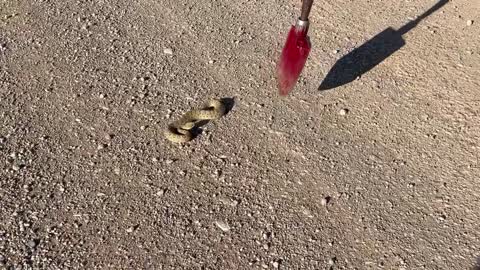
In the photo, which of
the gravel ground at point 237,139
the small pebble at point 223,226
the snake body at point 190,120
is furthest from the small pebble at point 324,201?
the snake body at point 190,120

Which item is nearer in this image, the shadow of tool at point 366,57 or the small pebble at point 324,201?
the small pebble at point 324,201

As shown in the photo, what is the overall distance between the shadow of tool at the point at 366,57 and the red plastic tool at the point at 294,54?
36 centimetres

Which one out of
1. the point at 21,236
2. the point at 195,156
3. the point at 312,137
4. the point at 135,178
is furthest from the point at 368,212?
the point at 21,236

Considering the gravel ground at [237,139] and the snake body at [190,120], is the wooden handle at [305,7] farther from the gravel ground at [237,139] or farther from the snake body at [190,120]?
the snake body at [190,120]

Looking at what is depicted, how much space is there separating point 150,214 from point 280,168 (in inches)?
41.7

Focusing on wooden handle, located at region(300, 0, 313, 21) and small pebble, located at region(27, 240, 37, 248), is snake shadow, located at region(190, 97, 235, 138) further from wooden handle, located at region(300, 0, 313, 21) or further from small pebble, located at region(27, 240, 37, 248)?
small pebble, located at region(27, 240, 37, 248)

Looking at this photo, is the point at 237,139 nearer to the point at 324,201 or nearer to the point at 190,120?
the point at 190,120

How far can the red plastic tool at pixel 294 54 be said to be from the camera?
16.7 feet

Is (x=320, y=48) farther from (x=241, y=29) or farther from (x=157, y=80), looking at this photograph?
(x=157, y=80)

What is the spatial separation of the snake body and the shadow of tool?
985mm

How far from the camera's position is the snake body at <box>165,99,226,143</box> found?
5.23 m

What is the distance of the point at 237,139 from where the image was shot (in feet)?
17.5

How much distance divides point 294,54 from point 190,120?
990mm

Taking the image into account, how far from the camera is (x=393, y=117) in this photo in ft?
18.3
